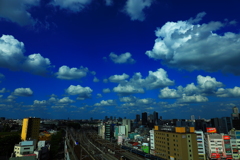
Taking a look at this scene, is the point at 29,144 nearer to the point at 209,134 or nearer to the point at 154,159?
the point at 154,159

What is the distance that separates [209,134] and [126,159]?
5323cm

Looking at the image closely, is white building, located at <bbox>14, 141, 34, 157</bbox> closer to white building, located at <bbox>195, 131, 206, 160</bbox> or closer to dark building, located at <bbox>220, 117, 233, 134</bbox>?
white building, located at <bbox>195, 131, 206, 160</bbox>

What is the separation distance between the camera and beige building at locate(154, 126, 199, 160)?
68.6 metres

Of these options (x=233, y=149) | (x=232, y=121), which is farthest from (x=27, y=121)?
(x=232, y=121)

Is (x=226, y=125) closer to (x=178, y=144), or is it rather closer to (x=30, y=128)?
(x=178, y=144)

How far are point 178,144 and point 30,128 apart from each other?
87.1 meters

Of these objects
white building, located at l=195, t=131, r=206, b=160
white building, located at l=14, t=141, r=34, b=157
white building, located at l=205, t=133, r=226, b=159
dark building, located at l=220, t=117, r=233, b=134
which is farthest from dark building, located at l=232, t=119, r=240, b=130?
white building, located at l=14, t=141, r=34, b=157

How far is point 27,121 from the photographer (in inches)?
3920

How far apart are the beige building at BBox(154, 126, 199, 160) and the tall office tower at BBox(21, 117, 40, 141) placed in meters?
76.1

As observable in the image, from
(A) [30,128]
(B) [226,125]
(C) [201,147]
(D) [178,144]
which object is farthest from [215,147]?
(A) [30,128]

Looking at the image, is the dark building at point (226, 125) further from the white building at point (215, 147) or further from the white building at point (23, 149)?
the white building at point (23, 149)

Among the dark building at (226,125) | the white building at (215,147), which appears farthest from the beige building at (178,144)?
the dark building at (226,125)

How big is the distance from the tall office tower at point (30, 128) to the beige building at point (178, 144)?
76.1m

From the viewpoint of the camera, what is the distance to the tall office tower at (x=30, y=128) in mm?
98050
